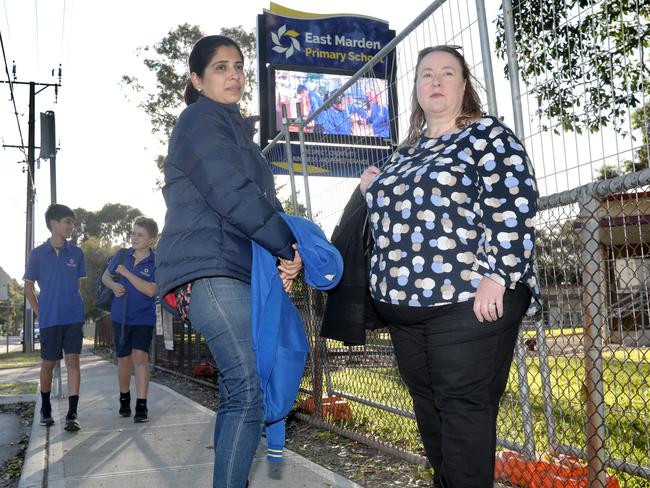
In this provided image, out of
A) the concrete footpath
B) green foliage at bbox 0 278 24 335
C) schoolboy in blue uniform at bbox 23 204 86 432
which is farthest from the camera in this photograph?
green foliage at bbox 0 278 24 335

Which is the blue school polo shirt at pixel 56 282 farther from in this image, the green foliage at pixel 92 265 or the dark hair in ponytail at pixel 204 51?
the green foliage at pixel 92 265

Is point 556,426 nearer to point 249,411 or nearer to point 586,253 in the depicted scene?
point 586,253

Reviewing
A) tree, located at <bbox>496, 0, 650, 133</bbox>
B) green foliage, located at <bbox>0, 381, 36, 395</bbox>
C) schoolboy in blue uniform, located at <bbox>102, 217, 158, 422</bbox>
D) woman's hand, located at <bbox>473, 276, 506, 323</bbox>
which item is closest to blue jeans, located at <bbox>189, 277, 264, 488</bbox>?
woman's hand, located at <bbox>473, 276, 506, 323</bbox>

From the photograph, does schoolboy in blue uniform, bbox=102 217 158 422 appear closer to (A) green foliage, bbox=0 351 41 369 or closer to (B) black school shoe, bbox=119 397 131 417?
(B) black school shoe, bbox=119 397 131 417

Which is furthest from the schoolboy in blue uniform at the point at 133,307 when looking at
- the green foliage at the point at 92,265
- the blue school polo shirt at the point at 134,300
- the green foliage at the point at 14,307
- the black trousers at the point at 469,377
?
the green foliage at the point at 14,307

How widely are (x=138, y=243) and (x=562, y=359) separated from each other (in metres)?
4.21

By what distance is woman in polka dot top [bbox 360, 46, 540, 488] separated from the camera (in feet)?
7.75

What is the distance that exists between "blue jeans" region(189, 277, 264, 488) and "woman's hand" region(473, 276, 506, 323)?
843 millimetres

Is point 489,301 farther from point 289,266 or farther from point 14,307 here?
point 14,307

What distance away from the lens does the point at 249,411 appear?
2578mm

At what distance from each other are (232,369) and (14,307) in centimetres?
11066

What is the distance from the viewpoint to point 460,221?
249 centimetres

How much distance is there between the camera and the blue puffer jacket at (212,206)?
2.56m

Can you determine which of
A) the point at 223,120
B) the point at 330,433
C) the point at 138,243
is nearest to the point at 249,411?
the point at 223,120
